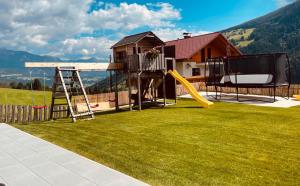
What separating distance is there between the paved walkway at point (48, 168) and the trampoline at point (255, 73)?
16728mm

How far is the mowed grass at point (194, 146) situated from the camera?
7.12 meters

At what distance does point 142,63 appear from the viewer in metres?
19.6

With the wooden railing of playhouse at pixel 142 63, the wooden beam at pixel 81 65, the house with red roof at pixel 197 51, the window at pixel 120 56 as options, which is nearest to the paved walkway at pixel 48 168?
the wooden beam at pixel 81 65

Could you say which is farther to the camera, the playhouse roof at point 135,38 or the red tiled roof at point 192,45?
the red tiled roof at point 192,45

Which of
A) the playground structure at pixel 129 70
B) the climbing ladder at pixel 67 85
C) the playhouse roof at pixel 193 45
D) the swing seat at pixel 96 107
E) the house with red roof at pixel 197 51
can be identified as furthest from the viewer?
the house with red roof at pixel 197 51

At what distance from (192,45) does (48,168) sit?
33.7 m

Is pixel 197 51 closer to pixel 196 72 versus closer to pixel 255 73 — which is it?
pixel 196 72

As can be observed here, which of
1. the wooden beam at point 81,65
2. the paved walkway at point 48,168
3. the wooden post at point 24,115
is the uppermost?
the wooden beam at point 81,65

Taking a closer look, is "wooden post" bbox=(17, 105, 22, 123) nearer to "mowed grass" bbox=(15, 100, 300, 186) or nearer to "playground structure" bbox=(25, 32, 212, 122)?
"playground structure" bbox=(25, 32, 212, 122)

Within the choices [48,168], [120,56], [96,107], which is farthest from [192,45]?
[48,168]

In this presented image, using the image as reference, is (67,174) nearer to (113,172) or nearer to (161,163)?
(113,172)

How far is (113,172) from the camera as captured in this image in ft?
24.6

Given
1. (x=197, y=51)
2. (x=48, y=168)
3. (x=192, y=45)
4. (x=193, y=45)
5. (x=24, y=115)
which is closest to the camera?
(x=48, y=168)

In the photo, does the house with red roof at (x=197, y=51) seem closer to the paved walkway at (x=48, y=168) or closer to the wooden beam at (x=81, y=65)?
the wooden beam at (x=81, y=65)
